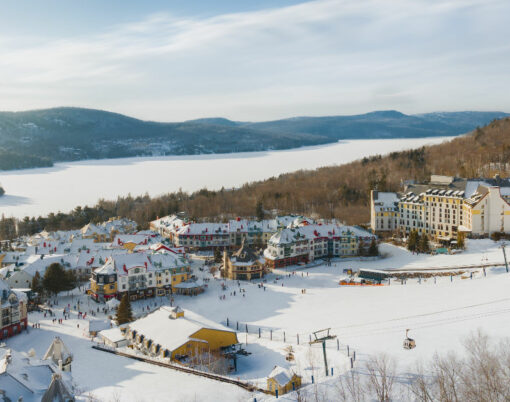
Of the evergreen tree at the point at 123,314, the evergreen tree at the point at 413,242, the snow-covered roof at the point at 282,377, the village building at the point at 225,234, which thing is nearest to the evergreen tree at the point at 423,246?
the evergreen tree at the point at 413,242

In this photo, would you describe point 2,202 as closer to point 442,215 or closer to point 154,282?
point 154,282

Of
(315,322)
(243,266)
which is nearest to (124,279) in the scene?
(243,266)

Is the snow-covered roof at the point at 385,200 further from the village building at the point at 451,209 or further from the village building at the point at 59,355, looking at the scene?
the village building at the point at 59,355

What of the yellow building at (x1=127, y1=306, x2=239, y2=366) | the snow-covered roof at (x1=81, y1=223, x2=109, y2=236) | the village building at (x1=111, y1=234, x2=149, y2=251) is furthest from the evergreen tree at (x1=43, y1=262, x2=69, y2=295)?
the snow-covered roof at (x1=81, y1=223, x2=109, y2=236)

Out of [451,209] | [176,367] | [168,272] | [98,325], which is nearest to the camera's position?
[176,367]

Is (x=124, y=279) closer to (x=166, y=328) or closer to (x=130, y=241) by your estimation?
(x=166, y=328)

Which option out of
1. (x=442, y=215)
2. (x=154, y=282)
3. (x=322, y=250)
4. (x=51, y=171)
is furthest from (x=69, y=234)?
(x=51, y=171)

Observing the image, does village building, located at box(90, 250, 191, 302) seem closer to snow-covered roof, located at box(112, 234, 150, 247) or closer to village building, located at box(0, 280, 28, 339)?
village building, located at box(0, 280, 28, 339)
